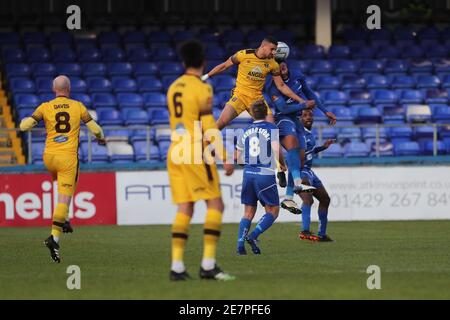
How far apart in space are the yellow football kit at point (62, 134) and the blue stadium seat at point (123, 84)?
567 inches

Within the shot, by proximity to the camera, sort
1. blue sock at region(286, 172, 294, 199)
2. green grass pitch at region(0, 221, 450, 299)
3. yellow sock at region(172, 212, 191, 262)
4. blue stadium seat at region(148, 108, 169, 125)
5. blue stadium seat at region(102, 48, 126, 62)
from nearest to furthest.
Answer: green grass pitch at region(0, 221, 450, 299)
yellow sock at region(172, 212, 191, 262)
blue sock at region(286, 172, 294, 199)
blue stadium seat at region(148, 108, 169, 125)
blue stadium seat at region(102, 48, 126, 62)

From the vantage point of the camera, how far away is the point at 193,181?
1167cm

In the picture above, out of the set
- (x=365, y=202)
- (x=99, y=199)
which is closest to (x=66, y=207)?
(x=99, y=199)

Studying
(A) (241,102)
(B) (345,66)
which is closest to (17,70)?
(B) (345,66)

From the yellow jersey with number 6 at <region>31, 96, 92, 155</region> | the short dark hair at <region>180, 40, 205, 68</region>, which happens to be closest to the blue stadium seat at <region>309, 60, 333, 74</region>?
the yellow jersey with number 6 at <region>31, 96, 92, 155</region>

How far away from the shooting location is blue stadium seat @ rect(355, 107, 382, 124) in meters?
29.3

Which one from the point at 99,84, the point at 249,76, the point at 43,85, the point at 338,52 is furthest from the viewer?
the point at 338,52

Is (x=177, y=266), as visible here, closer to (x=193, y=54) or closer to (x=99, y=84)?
(x=193, y=54)

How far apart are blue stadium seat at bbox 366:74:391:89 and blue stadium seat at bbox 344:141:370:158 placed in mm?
5060

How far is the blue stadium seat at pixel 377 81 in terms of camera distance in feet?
103

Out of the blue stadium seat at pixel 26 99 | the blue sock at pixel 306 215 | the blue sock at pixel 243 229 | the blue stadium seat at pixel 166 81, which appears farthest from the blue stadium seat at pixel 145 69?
the blue sock at pixel 243 229

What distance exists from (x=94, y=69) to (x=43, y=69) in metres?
1.41

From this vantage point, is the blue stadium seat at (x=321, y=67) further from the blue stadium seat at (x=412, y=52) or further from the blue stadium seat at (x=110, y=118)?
the blue stadium seat at (x=110, y=118)

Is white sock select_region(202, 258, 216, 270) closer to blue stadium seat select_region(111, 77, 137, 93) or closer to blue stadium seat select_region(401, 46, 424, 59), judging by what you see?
blue stadium seat select_region(111, 77, 137, 93)
